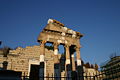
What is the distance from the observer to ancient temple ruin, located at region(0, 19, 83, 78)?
649 inches

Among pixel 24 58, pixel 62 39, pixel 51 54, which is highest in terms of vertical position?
pixel 62 39

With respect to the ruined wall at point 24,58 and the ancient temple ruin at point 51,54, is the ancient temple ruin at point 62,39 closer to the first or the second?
the ancient temple ruin at point 51,54

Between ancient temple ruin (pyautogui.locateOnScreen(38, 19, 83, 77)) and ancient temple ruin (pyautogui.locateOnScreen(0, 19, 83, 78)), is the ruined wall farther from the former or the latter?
ancient temple ruin (pyautogui.locateOnScreen(38, 19, 83, 77))

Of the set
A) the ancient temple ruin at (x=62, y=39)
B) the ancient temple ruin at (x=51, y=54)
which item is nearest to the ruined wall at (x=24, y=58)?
the ancient temple ruin at (x=51, y=54)

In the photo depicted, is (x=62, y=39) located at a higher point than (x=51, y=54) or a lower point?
higher

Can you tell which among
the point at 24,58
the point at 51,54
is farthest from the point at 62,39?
the point at 24,58

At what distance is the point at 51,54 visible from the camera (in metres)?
21.7

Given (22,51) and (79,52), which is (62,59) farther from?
(22,51)

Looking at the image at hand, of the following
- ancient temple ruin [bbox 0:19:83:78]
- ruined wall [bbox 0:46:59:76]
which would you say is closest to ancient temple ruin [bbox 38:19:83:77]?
ancient temple ruin [bbox 0:19:83:78]

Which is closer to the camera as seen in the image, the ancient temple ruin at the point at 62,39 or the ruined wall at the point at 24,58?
the ancient temple ruin at the point at 62,39

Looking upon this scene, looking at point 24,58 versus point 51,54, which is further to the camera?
point 51,54

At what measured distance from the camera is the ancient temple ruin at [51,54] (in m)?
16.5

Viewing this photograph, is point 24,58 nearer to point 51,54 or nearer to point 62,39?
point 51,54

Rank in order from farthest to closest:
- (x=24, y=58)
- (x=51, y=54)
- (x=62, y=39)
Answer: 1. (x=51, y=54)
2. (x=24, y=58)
3. (x=62, y=39)
